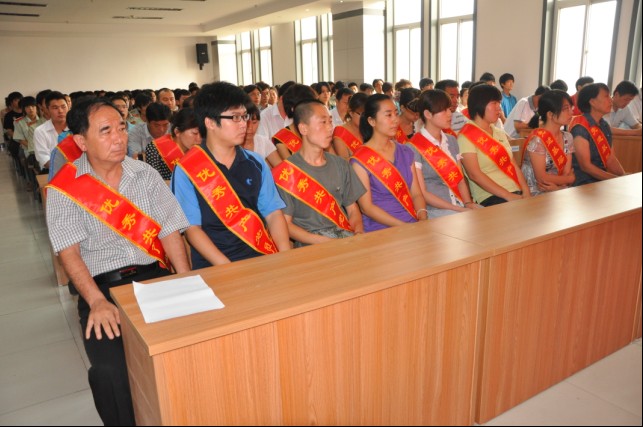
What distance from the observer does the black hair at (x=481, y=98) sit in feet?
9.05

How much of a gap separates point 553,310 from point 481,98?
1.48 m

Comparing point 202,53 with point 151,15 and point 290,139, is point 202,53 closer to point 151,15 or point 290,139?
point 151,15

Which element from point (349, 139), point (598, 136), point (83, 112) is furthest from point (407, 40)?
point (83, 112)

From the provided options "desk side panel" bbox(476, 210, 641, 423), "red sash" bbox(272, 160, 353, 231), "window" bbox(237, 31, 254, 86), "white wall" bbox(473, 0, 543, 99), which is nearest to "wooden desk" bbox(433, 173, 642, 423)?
"desk side panel" bbox(476, 210, 641, 423)

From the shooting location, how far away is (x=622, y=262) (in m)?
1.67

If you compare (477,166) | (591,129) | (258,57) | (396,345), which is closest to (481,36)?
(591,129)

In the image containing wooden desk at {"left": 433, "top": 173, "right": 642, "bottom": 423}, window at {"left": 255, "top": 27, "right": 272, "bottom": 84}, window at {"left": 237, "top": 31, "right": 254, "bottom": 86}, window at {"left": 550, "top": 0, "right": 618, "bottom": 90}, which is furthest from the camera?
window at {"left": 237, "top": 31, "right": 254, "bottom": 86}

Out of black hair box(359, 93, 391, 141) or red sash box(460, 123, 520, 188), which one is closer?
black hair box(359, 93, 391, 141)

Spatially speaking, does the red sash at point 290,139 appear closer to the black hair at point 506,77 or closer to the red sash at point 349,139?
the red sash at point 349,139

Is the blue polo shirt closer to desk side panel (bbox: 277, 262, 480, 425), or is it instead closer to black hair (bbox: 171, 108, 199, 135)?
desk side panel (bbox: 277, 262, 480, 425)

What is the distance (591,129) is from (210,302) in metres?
2.81

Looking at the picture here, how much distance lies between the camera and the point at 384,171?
241 centimetres

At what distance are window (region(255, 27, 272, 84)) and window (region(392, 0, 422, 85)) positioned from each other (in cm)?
532

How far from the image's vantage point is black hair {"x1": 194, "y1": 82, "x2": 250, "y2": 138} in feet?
5.99
